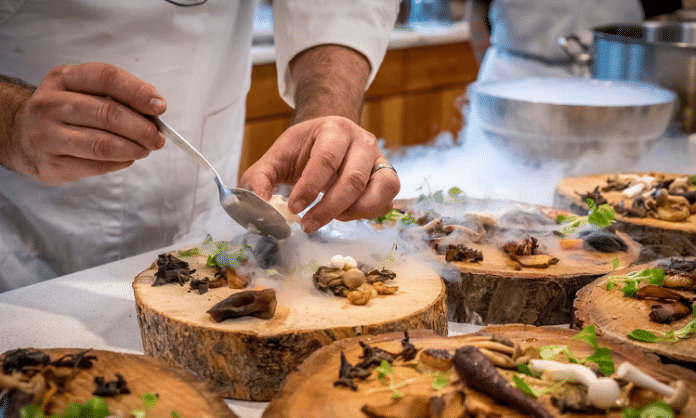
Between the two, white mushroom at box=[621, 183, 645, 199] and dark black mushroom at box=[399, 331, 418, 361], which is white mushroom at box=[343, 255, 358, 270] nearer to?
dark black mushroom at box=[399, 331, 418, 361]

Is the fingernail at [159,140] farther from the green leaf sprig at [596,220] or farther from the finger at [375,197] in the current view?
the green leaf sprig at [596,220]

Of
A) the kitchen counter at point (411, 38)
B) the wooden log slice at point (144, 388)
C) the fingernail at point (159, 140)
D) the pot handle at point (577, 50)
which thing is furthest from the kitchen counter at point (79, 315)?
the kitchen counter at point (411, 38)

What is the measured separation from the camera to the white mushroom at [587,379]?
2.76 feet

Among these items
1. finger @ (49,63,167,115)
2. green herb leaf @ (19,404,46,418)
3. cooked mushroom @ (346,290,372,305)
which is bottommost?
cooked mushroom @ (346,290,372,305)

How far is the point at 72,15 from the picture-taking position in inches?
62.5

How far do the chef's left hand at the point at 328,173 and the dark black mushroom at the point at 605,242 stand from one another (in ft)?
1.67

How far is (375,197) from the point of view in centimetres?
133

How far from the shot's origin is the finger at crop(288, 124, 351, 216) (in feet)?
4.18

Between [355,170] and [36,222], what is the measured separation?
0.92m

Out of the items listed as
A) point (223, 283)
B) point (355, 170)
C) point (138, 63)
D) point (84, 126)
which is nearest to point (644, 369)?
point (355, 170)

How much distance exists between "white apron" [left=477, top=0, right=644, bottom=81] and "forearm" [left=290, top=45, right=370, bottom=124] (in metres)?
1.50

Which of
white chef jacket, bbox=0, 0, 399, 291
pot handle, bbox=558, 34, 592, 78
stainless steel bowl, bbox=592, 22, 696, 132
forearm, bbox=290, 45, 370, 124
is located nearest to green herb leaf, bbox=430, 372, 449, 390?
forearm, bbox=290, 45, 370, 124

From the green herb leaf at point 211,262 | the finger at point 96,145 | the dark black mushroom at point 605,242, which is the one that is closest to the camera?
the finger at point 96,145

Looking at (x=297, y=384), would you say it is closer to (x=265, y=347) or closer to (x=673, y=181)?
(x=265, y=347)
